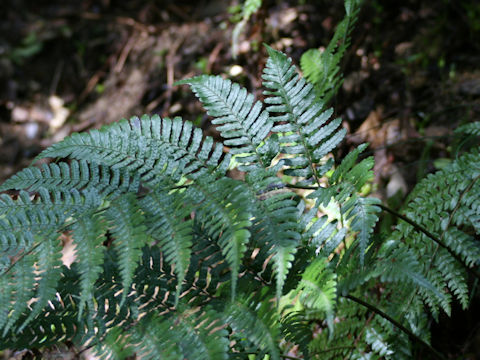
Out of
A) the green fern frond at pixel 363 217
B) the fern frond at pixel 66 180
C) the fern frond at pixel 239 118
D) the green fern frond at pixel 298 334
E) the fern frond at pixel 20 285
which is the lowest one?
the green fern frond at pixel 298 334

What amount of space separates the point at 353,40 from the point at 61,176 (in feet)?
7.56

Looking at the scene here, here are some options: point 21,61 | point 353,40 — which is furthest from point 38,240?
point 21,61

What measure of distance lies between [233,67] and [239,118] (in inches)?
86.1

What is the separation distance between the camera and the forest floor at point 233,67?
278 centimetres

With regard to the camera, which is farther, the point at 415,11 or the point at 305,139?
the point at 415,11

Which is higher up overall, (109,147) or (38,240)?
(109,147)

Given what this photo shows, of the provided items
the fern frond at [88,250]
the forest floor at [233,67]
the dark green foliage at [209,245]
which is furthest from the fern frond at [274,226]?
the forest floor at [233,67]

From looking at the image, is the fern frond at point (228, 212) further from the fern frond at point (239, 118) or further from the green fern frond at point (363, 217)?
the green fern frond at point (363, 217)

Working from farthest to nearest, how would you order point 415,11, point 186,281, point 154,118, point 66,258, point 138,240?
point 415,11
point 66,258
point 154,118
point 186,281
point 138,240

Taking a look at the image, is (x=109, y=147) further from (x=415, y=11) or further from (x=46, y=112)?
(x=46, y=112)

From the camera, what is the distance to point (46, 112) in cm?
480

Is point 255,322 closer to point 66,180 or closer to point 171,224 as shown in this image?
point 171,224

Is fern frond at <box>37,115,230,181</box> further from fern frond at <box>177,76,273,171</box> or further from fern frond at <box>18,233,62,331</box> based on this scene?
fern frond at <box>18,233,62,331</box>

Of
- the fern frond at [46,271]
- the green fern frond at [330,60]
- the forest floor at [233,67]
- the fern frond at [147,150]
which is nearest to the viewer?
the fern frond at [46,271]
